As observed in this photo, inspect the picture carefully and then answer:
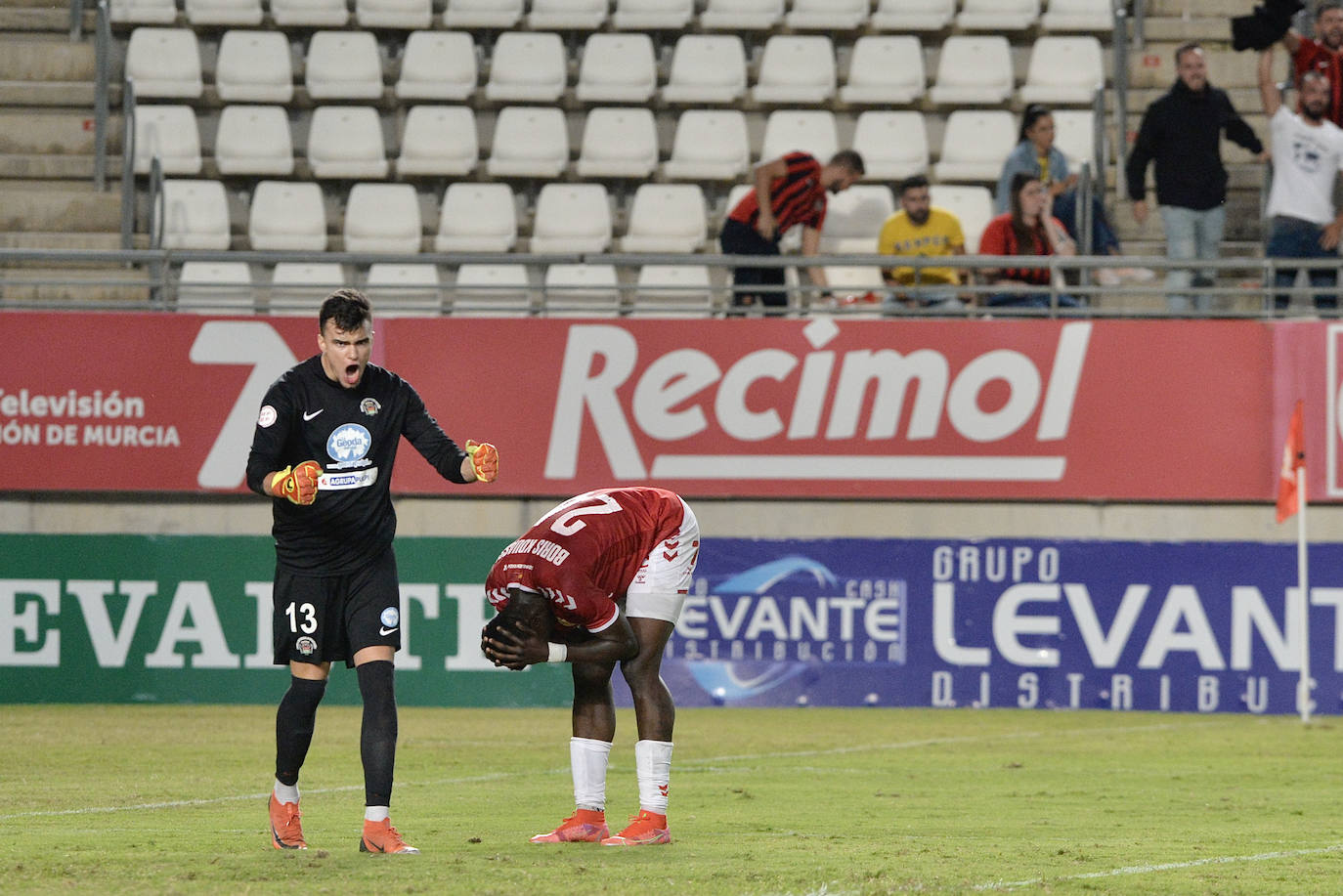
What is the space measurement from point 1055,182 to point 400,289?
5.84 meters

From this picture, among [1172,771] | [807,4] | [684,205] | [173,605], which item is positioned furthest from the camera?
[807,4]

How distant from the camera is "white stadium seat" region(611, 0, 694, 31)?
741 inches

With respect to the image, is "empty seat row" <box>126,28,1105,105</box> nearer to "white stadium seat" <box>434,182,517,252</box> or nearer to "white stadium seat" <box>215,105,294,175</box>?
"white stadium seat" <box>215,105,294,175</box>

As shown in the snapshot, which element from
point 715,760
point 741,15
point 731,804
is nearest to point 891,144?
point 741,15

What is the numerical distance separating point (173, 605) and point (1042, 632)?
22.6 feet

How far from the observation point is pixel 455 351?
49.2 ft

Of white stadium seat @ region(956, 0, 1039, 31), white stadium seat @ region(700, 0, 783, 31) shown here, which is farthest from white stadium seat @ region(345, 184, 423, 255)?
white stadium seat @ region(956, 0, 1039, 31)

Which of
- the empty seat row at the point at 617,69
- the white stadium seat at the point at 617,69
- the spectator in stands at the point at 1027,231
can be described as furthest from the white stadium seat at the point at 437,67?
the spectator in stands at the point at 1027,231

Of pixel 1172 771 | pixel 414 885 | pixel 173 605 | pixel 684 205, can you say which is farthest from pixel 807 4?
pixel 414 885

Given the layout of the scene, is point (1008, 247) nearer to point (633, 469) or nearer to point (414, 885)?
point (633, 469)

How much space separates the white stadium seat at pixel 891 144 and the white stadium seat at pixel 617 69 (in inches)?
85.1

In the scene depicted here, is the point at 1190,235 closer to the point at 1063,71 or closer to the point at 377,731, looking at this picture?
the point at 1063,71

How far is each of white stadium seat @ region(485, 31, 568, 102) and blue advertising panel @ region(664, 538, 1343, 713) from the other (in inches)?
223

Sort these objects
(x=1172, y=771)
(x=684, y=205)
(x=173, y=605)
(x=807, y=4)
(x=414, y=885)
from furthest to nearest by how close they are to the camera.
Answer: (x=807, y=4) < (x=684, y=205) < (x=173, y=605) < (x=1172, y=771) < (x=414, y=885)
